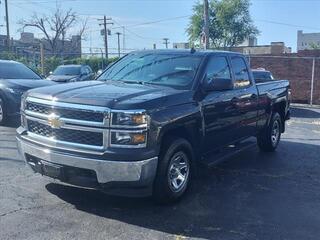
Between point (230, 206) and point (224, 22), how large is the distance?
47.6m

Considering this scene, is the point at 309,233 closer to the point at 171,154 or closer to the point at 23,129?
the point at 171,154

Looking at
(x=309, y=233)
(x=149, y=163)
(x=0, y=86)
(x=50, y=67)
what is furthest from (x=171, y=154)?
(x=50, y=67)

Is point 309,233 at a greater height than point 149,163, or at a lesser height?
lesser

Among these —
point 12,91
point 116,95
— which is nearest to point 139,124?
point 116,95

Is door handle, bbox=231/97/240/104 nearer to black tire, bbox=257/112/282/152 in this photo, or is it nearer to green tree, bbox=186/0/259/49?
black tire, bbox=257/112/282/152

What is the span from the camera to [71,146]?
192 inches

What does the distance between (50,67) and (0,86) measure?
19.2 meters

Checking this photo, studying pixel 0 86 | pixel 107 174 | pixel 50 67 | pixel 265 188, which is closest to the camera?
pixel 107 174


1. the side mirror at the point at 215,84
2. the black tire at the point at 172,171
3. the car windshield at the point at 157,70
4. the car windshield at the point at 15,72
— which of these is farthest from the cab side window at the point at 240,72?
the car windshield at the point at 15,72

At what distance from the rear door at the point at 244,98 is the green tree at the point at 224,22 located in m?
43.0

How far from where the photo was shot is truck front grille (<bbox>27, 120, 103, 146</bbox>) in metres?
4.79

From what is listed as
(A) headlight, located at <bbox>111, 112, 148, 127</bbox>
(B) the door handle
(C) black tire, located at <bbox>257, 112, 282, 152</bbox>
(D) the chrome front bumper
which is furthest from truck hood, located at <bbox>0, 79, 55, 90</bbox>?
(A) headlight, located at <bbox>111, 112, 148, 127</bbox>

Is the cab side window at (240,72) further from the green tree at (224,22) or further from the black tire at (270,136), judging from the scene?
the green tree at (224,22)

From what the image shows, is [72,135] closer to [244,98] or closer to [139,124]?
[139,124]
